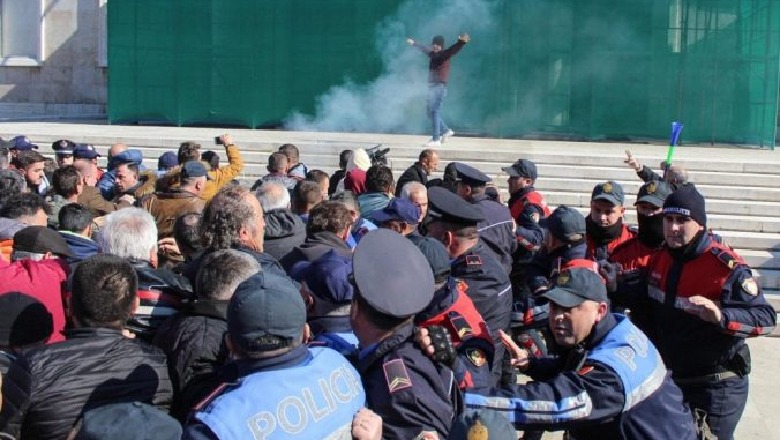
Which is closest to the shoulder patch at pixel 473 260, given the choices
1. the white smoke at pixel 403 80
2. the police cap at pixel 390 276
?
the police cap at pixel 390 276

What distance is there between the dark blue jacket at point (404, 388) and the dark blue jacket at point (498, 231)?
3.36m

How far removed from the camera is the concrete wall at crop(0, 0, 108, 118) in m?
24.0

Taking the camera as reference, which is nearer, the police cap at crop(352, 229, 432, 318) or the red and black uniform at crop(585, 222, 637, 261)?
the police cap at crop(352, 229, 432, 318)

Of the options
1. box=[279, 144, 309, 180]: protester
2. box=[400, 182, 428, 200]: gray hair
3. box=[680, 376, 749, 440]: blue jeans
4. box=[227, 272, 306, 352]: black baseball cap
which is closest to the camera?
box=[227, 272, 306, 352]: black baseball cap

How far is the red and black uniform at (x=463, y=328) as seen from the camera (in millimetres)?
3750

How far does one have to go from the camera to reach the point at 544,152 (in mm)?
14680

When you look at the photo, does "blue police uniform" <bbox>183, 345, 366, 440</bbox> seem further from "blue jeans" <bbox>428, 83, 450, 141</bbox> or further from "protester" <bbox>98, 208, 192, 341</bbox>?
"blue jeans" <bbox>428, 83, 450, 141</bbox>

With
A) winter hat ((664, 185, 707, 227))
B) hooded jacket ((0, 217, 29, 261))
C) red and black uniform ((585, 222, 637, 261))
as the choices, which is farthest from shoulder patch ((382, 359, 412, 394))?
red and black uniform ((585, 222, 637, 261))

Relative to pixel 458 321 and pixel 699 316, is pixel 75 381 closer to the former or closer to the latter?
pixel 458 321

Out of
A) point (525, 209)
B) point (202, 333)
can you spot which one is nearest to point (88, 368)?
point (202, 333)

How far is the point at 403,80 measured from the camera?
18859 millimetres

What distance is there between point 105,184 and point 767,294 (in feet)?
21.9

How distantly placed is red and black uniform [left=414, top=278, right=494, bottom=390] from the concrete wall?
70.3 feet

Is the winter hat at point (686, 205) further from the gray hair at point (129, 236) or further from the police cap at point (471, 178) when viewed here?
the gray hair at point (129, 236)
